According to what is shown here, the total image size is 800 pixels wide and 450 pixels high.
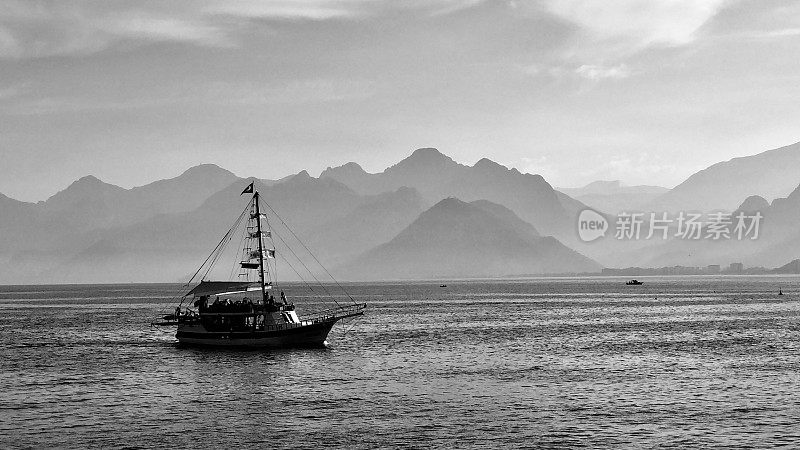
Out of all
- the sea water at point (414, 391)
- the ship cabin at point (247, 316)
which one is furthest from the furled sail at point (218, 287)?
the sea water at point (414, 391)

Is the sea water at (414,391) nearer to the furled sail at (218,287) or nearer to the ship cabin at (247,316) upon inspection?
the ship cabin at (247,316)

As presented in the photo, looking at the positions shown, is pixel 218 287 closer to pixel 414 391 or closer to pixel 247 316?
pixel 247 316

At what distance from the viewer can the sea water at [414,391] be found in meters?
52.9

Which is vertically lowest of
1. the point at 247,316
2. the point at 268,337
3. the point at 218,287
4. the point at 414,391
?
the point at 414,391

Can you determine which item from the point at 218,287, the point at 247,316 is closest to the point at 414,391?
the point at 247,316

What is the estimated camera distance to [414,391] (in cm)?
6938

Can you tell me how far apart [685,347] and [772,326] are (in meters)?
38.8

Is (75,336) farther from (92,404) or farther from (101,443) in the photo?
(101,443)

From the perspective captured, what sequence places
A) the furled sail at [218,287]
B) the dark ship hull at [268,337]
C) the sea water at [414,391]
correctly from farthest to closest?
the furled sail at [218,287] < the dark ship hull at [268,337] < the sea water at [414,391]

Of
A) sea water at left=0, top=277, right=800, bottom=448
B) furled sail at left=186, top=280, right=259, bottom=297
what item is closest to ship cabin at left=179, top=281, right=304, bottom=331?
furled sail at left=186, top=280, right=259, bottom=297

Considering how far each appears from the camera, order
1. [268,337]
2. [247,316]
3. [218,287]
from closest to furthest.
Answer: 1. [268,337]
2. [247,316]
3. [218,287]

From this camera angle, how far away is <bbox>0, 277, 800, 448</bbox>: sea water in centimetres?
5288

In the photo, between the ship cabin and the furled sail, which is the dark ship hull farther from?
the furled sail

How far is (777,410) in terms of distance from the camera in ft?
193
